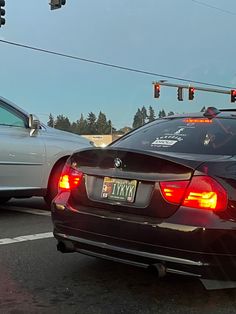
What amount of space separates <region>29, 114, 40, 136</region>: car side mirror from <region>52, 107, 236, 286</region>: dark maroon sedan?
11.2 ft

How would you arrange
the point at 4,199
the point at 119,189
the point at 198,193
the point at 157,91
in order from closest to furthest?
the point at 198,193, the point at 119,189, the point at 4,199, the point at 157,91

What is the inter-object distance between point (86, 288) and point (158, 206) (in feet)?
3.51

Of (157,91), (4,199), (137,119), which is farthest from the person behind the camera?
(137,119)

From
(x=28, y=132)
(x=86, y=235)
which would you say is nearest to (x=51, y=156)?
(x=28, y=132)

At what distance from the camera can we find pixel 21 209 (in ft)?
28.2

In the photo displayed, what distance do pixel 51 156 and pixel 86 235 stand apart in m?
3.97

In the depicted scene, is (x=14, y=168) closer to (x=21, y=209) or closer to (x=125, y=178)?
(x=21, y=209)

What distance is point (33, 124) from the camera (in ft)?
25.8

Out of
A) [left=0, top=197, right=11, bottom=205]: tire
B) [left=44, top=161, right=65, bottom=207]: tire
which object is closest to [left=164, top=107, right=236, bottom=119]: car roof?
[left=44, top=161, right=65, bottom=207]: tire

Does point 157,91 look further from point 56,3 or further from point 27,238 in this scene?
point 27,238

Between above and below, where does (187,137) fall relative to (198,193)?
above

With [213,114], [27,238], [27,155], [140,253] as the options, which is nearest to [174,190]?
[140,253]

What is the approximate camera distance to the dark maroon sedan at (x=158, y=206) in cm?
367

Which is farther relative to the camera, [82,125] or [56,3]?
[82,125]
